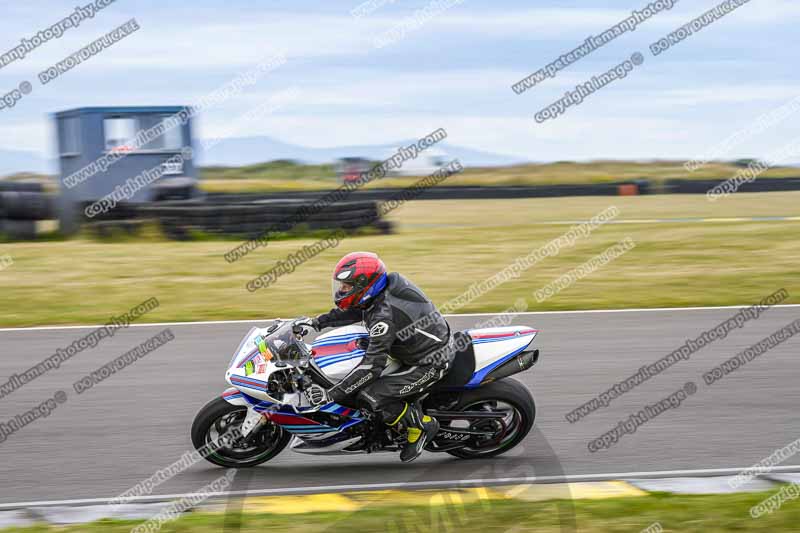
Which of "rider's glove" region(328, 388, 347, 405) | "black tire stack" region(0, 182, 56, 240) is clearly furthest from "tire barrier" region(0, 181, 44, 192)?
"rider's glove" region(328, 388, 347, 405)

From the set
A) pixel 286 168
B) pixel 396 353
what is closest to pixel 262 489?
pixel 396 353

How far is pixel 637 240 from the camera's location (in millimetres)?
18812

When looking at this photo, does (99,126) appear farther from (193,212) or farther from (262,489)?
(262,489)

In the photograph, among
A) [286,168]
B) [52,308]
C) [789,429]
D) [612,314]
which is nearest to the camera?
[789,429]

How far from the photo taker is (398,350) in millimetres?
6227

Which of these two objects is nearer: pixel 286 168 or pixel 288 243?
pixel 288 243

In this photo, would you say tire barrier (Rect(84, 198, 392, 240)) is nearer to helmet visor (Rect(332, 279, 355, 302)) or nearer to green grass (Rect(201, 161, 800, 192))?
helmet visor (Rect(332, 279, 355, 302))

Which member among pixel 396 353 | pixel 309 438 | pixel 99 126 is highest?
pixel 99 126

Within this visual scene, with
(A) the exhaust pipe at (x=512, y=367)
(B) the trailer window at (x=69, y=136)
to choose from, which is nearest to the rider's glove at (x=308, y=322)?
(A) the exhaust pipe at (x=512, y=367)

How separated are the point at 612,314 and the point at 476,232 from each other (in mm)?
9284

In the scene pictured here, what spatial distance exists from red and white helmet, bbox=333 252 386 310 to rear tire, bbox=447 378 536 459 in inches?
40.2

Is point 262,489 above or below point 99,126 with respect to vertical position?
below

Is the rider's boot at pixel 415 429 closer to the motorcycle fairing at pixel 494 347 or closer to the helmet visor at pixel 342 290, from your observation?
the motorcycle fairing at pixel 494 347

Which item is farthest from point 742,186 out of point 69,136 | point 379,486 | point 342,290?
point 379,486
